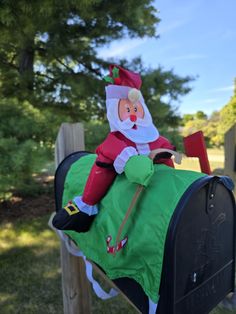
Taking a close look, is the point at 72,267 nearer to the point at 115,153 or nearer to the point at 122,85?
the point at 115,153

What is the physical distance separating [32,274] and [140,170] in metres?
2.22

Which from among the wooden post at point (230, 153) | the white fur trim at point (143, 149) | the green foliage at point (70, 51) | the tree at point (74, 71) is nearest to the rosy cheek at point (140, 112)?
the white fur trim at point (143, 149)

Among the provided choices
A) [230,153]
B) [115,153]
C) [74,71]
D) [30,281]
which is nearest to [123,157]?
[115,153]

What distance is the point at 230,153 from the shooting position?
6.30ft

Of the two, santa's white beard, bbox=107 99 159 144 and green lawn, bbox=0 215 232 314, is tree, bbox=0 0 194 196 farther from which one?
santa's white beard, bbox=107 99 159 144

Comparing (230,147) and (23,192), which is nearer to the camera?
(230,147)

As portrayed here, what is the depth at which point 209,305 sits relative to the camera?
0.89 metres

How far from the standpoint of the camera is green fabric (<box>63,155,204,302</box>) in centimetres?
75

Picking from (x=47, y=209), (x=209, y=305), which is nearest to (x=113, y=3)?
(x=47, y=209)

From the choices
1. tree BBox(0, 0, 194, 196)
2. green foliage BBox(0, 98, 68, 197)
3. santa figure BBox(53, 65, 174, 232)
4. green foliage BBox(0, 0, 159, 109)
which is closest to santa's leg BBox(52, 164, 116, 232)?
santa figure BBox(53, 65, 174, 232)

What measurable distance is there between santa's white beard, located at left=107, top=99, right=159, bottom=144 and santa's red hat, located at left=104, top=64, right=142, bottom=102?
1.2 inches

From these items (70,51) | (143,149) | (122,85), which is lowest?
(143,149)

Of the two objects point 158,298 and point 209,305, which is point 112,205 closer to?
point 158,298

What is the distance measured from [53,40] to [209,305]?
4.00 metres
